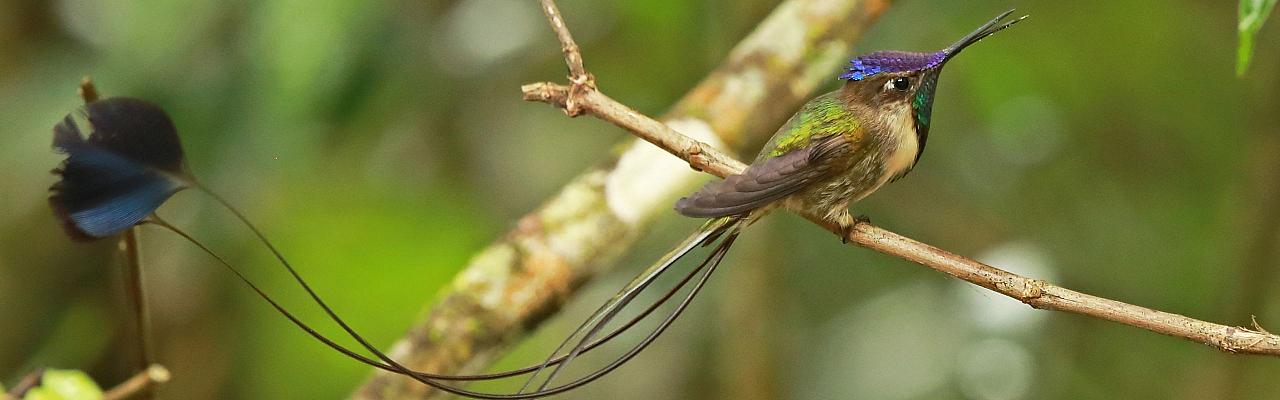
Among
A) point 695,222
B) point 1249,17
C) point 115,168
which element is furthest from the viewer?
point 695,222

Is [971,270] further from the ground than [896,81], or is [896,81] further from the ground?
[896,81]

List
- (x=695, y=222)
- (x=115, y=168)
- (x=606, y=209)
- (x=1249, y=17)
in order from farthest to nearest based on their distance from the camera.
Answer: (x=695, y=222), (x=606, y=209), (x=1249, y=17), (x=115, y=168)

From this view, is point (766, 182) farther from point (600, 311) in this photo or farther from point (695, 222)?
point (695, 222)

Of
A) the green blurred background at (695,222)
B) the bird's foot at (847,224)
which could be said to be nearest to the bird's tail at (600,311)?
the bird's foot at (847,224)

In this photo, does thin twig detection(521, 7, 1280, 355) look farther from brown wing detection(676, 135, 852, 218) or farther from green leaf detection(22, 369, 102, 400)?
green leaf detection(22, 369, 102, 400)

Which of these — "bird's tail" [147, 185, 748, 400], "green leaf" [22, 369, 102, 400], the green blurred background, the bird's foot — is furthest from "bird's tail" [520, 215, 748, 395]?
the green blurred background

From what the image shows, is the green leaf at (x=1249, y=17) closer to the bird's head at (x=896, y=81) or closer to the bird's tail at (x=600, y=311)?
the bird's head at (x=896, y=81)

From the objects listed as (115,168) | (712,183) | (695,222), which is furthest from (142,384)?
(695,222)

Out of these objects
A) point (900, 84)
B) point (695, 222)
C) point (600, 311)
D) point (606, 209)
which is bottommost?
point (600, 311)
